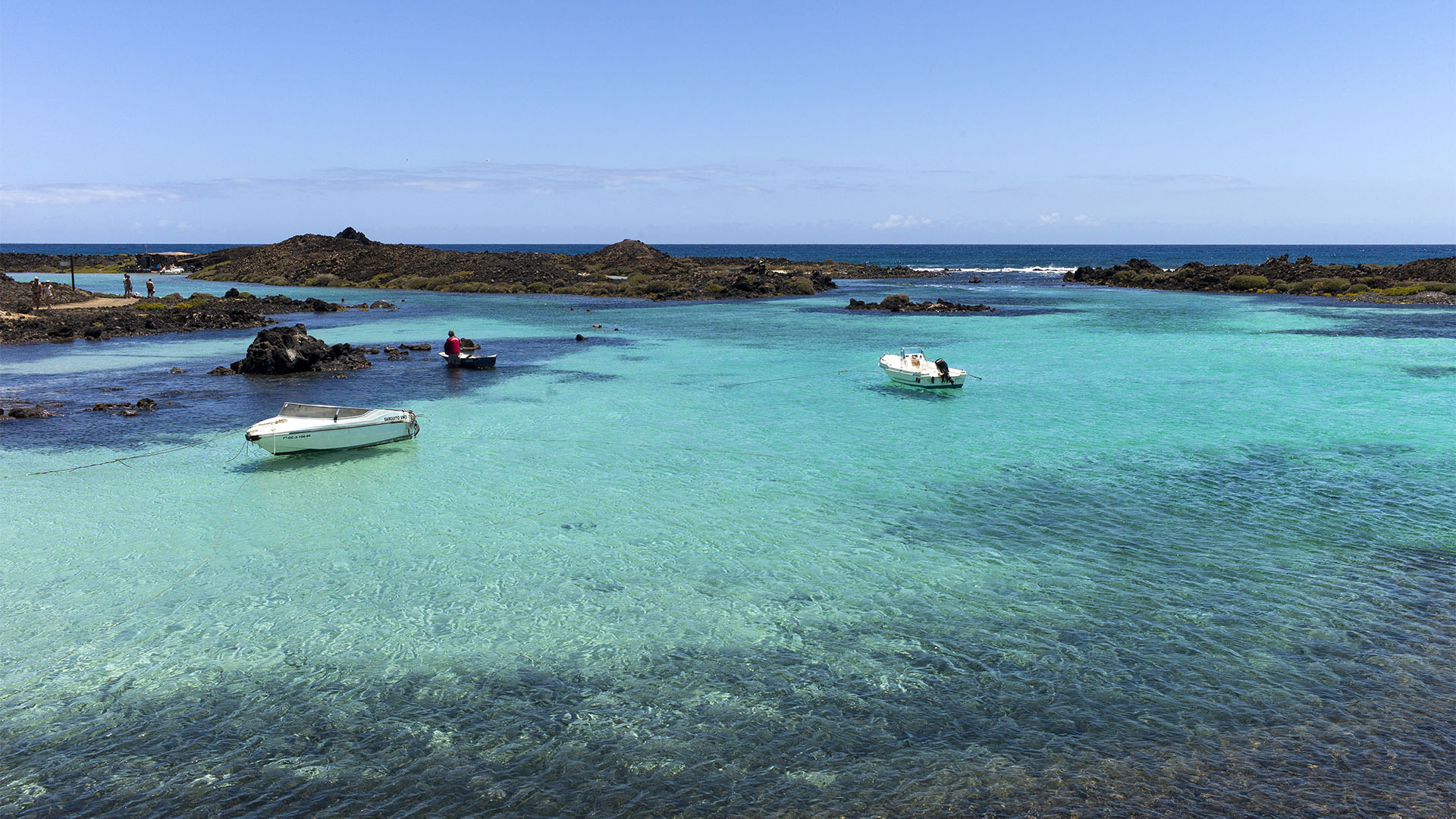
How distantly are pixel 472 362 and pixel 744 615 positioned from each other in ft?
94.7

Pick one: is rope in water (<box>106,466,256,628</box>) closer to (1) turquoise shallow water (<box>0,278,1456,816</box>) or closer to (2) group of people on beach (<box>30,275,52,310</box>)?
(1) turquoise shallow water (<box>0,278,1456,816</box>)

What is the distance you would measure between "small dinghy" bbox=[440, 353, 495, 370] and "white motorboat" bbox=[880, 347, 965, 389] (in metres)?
17.2

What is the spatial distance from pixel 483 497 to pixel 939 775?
1306cm

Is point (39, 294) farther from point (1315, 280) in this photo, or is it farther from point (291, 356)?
point (1315, 280)

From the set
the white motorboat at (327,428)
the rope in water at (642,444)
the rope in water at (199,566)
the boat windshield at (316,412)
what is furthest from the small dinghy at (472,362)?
the rope in water at (199,566)

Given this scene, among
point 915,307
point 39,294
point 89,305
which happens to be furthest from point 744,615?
point 89,305

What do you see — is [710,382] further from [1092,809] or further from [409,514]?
[1092,809]

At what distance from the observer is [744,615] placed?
523 inches

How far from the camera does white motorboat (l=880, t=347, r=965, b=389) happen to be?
32531 mm

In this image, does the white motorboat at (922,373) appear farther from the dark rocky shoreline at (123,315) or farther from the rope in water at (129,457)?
the dark rocky shoreline at (123,315)

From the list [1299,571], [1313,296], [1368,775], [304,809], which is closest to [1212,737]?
[1368,775]

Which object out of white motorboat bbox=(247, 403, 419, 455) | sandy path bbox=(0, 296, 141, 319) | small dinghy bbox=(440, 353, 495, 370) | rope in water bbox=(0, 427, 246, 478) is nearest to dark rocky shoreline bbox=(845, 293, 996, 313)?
small dinghy bbox=(440, 353, 495, 370)

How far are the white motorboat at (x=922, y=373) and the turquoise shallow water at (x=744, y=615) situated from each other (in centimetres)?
327

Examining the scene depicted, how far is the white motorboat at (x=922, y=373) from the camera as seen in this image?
3253cm
